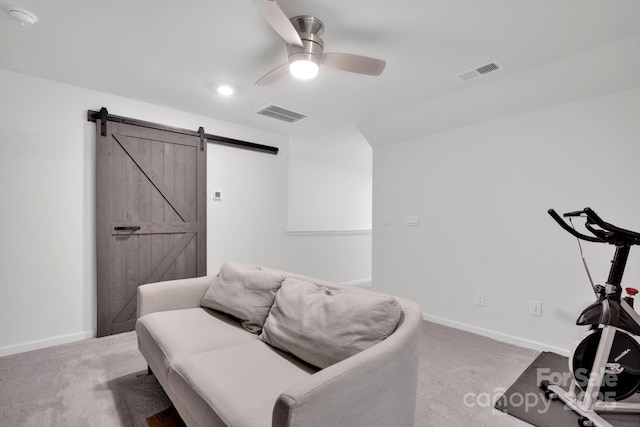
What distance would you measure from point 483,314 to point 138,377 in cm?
316

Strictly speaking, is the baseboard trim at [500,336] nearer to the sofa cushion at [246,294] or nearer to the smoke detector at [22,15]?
the sofa cushion at [246,294]

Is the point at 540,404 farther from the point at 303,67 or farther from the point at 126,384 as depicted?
the point at 126,384

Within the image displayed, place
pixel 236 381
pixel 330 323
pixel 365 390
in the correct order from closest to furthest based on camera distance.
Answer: pixel 365 390, pixel 236 381, pixel 330 323

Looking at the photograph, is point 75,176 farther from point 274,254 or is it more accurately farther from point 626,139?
point 626,139

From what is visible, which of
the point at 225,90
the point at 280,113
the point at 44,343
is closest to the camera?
the point at 44,343

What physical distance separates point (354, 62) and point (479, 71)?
4.07ft

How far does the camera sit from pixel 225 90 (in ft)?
9.71

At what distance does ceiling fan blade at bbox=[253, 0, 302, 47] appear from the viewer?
4.90ft

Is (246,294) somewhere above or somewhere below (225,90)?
below

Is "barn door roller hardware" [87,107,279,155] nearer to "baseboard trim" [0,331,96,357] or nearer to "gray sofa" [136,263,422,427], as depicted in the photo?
"baseboard trim" [0,331,96,357]

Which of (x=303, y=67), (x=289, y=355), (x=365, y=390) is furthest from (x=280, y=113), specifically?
(x=365, y=390)

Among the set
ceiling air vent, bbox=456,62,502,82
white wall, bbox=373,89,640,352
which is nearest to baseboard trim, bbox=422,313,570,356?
white wall, bbox=373,89,640,352

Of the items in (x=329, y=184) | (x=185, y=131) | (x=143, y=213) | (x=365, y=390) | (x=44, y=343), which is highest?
(x=185, y=131)

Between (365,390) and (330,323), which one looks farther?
(330,323)
